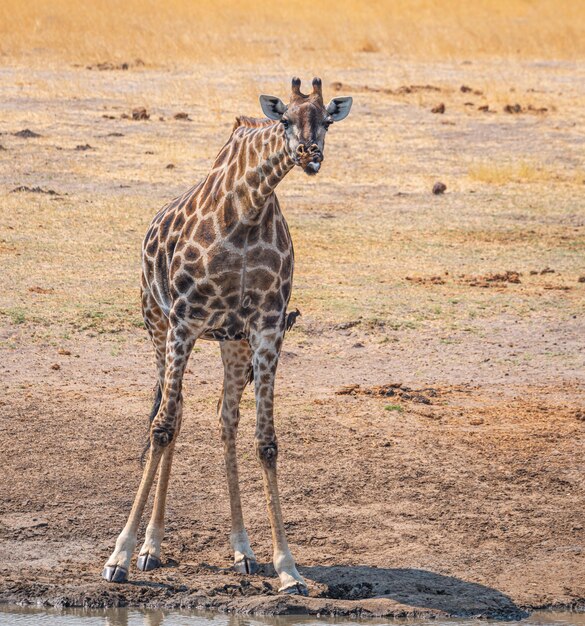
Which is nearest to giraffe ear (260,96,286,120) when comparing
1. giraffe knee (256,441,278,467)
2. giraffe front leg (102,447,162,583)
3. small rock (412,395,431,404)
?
giraffe knee (256,441,278,467)

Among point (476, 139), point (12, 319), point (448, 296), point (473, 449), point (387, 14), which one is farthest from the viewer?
point (387, 14)

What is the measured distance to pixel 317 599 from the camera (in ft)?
21.8

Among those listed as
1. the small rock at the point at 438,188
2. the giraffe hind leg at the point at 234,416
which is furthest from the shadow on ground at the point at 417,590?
the small rock at the point at 438,188

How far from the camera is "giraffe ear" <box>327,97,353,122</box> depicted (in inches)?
257

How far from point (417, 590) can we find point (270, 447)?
3.42 feet

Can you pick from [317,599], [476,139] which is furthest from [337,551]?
[476,139]

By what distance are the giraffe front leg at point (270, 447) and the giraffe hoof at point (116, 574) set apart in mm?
767

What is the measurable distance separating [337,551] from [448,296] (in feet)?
18.3

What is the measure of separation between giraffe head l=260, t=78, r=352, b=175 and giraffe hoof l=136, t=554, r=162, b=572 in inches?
87.5

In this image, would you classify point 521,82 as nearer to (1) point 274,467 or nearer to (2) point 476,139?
(2) point 476,139

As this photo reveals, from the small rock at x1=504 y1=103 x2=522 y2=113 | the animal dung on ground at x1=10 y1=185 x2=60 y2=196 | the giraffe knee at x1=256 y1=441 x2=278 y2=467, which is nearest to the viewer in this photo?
the giraffe knee at x1=256 y1=441 x2=278 y2=467

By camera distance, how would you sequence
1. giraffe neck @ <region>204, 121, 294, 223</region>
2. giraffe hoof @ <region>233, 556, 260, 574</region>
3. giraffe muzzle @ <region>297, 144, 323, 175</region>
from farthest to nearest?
giraffe hoof @ <region>233, 556, 260, 574</region> → giraffe neck @ <region>204, 121, 294, 223</region> → giraffe muzzle @ <region>297, 144, 323, 175</region>

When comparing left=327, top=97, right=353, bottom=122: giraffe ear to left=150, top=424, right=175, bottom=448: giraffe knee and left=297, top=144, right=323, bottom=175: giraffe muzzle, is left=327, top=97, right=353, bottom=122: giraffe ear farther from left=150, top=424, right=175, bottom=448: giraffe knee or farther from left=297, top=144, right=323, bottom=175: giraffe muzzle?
left=150, top=424, right=175, bottom=448: giraffe knee

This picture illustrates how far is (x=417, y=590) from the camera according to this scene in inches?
269
